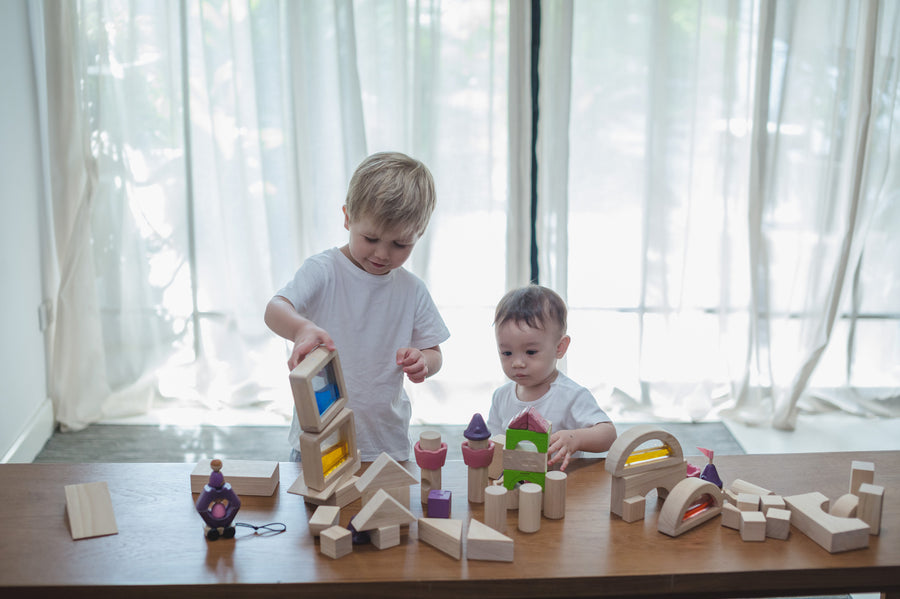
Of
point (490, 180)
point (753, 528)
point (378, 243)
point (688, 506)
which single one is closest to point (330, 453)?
Result: point (378, 243)

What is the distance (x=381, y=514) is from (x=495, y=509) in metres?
0.18

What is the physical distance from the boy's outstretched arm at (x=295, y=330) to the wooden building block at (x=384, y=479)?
220mm

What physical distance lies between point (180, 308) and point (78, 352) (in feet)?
1.47

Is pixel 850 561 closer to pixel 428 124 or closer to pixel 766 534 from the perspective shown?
pixel 766 534

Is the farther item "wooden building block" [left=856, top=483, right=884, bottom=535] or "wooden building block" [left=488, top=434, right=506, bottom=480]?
"wooden building block" [left=488, top=434, right=506, bottom=480]

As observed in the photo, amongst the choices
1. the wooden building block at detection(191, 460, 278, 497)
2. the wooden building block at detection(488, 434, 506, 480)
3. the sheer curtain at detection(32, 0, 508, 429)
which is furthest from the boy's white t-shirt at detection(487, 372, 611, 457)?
the sheer curtain at detection(32, 0, 508, 429)

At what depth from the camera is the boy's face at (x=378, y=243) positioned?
5.03ft

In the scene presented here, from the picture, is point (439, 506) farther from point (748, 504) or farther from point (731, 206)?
point (731, 206)

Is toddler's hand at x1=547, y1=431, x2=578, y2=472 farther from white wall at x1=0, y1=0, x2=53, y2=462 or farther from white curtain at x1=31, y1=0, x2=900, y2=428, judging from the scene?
white wall at x1=0, y1=0, x2=53, y2=462

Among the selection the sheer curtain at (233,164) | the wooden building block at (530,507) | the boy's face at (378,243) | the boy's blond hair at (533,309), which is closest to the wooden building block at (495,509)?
the wooden building block at (530,507)

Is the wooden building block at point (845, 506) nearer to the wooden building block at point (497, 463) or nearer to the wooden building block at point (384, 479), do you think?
the wooden building block at point (497, 463)

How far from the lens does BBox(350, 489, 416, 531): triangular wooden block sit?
3.70 feet

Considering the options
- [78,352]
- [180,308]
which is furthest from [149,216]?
[78,352]

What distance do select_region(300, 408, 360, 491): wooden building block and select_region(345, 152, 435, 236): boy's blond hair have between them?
0.42 meters
